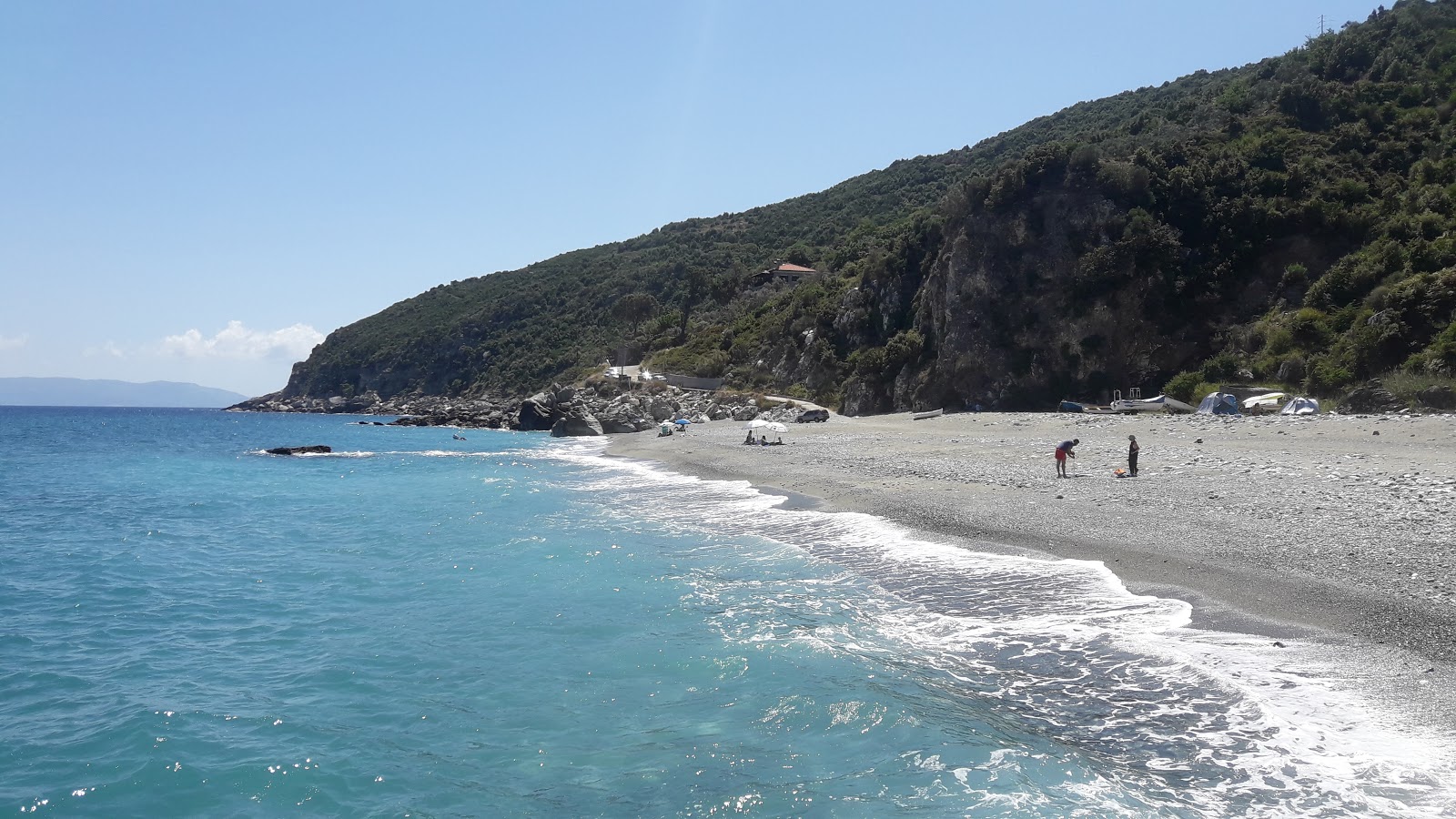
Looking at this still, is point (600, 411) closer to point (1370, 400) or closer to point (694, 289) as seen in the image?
point (694, 289)

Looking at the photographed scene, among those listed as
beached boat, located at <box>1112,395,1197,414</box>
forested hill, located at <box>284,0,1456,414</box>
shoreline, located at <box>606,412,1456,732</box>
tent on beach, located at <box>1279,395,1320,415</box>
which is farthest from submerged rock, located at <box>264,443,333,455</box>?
tent on beach, located at <box>1279,395,1320,415</box>

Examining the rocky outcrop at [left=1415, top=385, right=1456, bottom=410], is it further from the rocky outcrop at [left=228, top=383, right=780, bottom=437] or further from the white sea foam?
the rocky outcrop at [left=228, top=383, right=780, bottom=437]

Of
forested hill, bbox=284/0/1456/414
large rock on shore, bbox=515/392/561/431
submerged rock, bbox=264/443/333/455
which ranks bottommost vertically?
submerged rock, bbox=264/443/333/455

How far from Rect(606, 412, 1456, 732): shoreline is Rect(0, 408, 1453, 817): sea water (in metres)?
0.68

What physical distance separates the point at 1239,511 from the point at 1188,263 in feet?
114

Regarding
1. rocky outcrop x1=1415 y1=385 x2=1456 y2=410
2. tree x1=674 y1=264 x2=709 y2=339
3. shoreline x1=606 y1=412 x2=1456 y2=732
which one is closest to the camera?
shoreline x1=606 y1=412 x2=1456 y2=732

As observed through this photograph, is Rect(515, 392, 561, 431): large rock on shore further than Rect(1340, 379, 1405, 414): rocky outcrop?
Yes

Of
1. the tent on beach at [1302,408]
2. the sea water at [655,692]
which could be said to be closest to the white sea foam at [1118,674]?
the sea water at [655,692]

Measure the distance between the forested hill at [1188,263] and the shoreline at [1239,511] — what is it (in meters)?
10.7

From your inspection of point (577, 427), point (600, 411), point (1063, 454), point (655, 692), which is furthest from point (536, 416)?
point (655, 692)

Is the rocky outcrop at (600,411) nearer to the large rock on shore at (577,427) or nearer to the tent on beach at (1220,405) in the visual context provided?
the large rock on shore at (577,427)

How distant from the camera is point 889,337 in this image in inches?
2254

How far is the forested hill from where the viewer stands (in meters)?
36.1

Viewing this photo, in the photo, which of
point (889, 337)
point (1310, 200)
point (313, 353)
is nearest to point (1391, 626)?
point (1310, 200)
